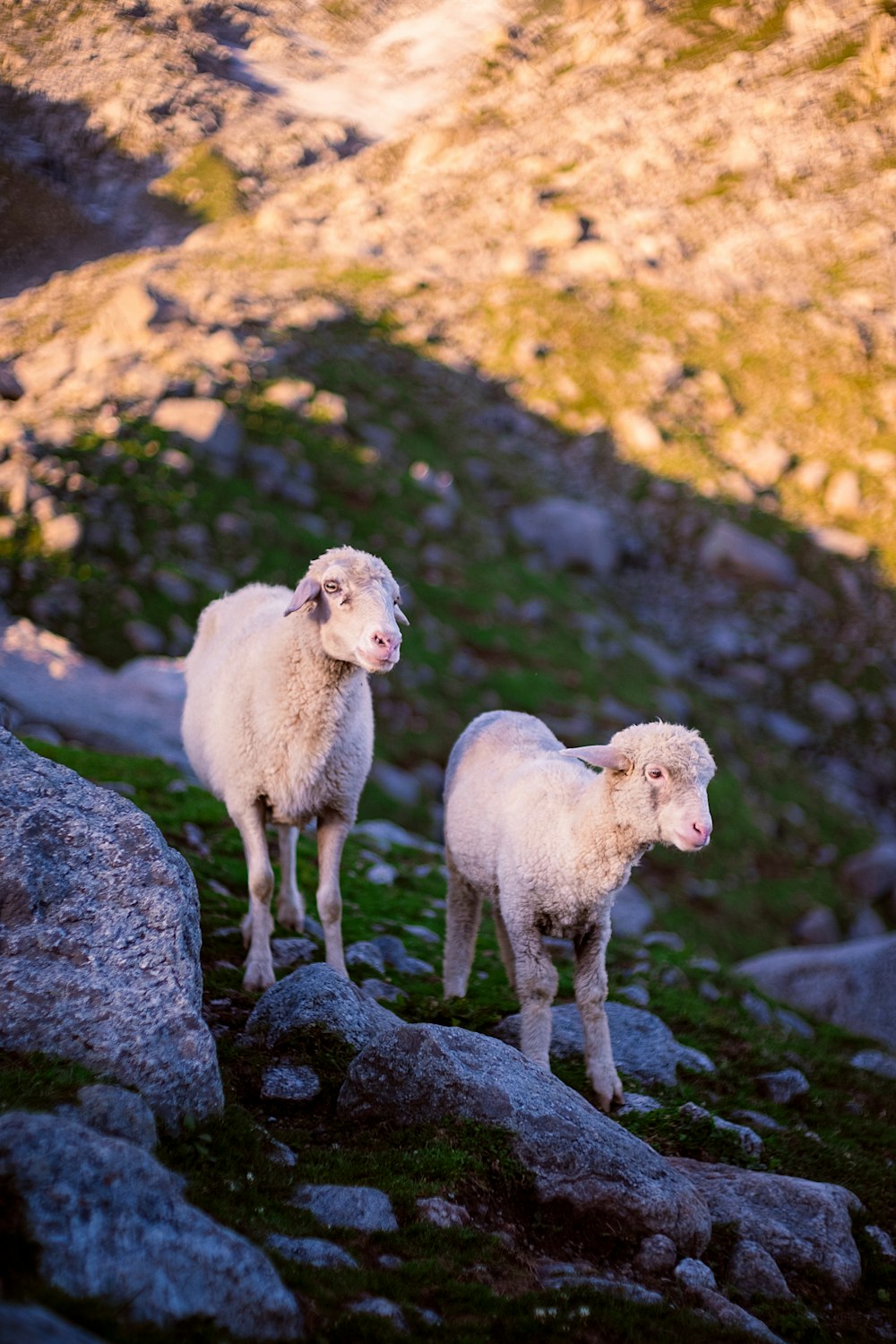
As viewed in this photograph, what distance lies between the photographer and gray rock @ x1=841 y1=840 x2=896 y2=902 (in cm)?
2448

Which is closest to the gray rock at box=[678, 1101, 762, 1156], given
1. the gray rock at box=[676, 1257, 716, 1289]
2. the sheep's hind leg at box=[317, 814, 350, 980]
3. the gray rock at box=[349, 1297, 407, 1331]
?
the gray rock at box=[676, 1257, 716, 1289]

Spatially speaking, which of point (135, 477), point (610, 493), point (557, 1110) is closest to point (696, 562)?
point (610, 493)

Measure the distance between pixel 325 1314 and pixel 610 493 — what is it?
34410mm

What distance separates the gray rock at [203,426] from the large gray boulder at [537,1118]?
2257cm

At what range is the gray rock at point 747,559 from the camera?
34.1 metres

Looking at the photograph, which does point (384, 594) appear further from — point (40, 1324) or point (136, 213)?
point (136, 213)

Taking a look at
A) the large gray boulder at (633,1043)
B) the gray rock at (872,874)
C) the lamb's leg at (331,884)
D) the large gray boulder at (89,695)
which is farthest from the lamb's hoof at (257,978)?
the gray rock at (872,874)

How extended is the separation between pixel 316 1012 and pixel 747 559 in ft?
99.2

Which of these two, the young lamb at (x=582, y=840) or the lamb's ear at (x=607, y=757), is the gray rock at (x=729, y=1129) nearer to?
the young lamb at (x=582, y=840)

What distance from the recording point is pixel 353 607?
8180 mm

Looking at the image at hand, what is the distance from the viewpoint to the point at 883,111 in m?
33.2

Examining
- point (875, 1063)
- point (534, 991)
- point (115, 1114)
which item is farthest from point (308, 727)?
point (875, 1063)

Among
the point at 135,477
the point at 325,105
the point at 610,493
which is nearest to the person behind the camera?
the point at 325,105

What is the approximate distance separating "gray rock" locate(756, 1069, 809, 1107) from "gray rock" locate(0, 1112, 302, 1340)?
659cm
